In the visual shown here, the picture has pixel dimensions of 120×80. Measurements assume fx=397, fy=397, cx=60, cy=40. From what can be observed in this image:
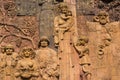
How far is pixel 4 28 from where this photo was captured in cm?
1180

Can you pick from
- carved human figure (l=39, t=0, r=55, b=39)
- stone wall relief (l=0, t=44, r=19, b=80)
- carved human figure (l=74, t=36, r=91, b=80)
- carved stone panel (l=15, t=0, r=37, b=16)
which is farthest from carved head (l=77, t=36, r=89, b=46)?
carved stone panel (l=15, t=0, r=37, b=16)

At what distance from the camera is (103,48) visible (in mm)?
8438

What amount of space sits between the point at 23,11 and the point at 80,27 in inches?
70.3

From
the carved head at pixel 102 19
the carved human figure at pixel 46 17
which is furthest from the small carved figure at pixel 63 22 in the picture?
the carved human figure at pixel 46 17

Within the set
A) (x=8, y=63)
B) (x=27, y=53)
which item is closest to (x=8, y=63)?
(x=8, y=63)

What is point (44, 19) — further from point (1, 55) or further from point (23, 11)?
point (1, 55)

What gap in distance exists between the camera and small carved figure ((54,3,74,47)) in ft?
27.7

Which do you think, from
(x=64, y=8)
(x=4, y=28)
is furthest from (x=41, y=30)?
(x=64, y=8)

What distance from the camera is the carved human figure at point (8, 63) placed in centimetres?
827

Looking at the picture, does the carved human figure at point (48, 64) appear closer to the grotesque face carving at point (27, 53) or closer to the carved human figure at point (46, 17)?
the grotesque face carving at point (27, 53)

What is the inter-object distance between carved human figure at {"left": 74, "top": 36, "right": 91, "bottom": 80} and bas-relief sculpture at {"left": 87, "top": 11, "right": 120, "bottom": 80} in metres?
0.13

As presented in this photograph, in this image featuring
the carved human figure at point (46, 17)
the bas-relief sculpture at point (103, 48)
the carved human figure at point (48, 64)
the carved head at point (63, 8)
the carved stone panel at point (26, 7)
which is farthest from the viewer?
the carved stone panel at point (26, 7)

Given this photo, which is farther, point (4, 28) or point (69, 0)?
point (4, 28)

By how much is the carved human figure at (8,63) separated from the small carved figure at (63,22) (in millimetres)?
1007
